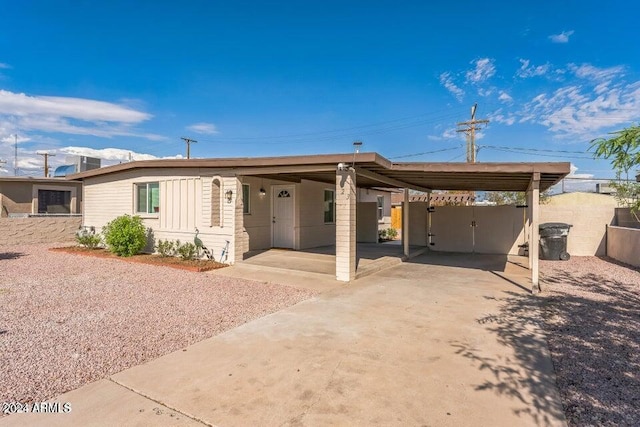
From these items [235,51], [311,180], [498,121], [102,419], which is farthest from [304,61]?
[102,419]

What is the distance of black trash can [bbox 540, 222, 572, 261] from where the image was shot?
10.6 metres

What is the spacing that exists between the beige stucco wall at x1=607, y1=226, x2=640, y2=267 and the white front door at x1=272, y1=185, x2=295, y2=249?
A: 31.2 feet

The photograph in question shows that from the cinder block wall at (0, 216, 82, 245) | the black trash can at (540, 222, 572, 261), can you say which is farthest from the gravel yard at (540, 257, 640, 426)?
the cinder block wall at (0, 216, 82, 245)

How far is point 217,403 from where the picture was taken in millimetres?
2824

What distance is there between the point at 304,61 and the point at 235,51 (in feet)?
10.9

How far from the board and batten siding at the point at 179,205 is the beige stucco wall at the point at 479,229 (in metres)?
7.83

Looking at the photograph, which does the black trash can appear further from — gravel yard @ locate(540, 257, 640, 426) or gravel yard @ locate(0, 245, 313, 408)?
gravel yard @ locate(0, 245, 313, 408)

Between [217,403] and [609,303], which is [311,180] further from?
[217,403]

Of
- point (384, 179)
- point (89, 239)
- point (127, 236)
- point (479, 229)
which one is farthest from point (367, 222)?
point (89, 239)

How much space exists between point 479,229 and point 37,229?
1701 centimetres

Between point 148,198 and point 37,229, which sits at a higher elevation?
point 148,198

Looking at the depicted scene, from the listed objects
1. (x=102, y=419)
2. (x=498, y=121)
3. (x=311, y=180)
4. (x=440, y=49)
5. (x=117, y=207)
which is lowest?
(x=102, y=419)

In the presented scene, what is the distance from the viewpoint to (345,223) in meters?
7.47

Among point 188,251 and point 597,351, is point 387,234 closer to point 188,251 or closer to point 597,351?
point 188,251
